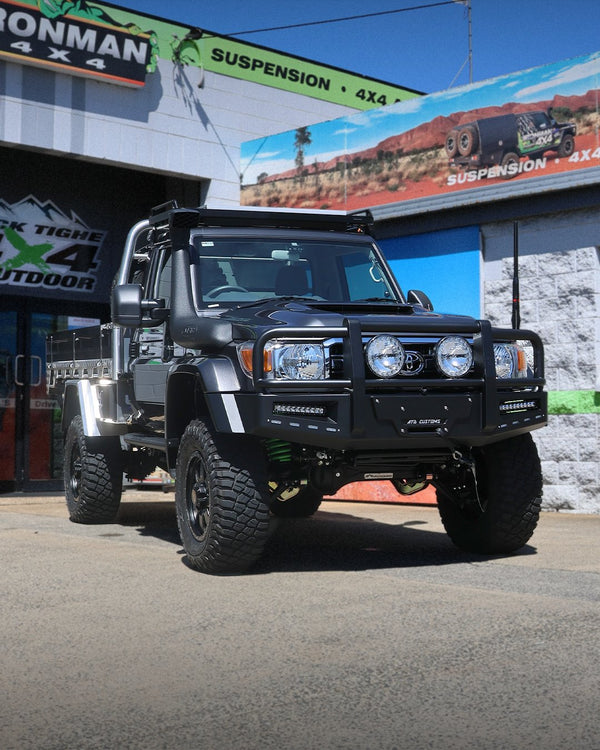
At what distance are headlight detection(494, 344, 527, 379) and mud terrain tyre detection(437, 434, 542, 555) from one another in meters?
0.53

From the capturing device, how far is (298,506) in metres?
10.2

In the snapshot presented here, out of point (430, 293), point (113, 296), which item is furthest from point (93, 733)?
point (430, 293)

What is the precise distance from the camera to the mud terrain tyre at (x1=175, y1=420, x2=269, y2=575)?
637 cm

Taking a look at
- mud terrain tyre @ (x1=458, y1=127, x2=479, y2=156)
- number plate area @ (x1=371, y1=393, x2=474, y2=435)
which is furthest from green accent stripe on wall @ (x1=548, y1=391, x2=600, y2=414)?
number plate area @ (x1=371, y1=393, x2=474, y2=435)

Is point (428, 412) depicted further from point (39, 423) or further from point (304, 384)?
point (39, 423)

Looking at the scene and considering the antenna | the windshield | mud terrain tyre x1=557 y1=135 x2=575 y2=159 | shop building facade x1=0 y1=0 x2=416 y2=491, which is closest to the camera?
the windshield

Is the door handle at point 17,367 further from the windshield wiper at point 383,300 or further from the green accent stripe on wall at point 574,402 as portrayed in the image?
the windshield wiper at point 383,300

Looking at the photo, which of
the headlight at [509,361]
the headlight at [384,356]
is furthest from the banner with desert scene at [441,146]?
the headlight at [384,356]

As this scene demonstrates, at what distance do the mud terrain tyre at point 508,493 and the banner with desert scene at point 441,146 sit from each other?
4884 millimetres

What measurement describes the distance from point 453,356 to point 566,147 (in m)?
5.56

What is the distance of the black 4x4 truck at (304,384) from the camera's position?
6.29m

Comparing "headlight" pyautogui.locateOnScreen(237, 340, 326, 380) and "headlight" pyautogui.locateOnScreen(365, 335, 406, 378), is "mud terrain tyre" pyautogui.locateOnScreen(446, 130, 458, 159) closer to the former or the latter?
"headlight" pyautogui.locateOnScreen(365, 335, 406, 378)

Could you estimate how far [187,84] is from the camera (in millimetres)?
14617

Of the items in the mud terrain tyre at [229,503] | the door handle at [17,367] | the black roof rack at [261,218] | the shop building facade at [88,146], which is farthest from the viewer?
the door handle at [17,367]
